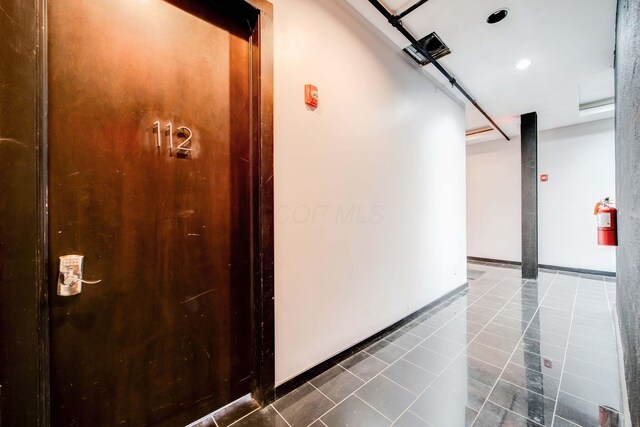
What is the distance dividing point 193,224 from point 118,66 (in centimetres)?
88

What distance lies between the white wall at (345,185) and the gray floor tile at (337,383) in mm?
139

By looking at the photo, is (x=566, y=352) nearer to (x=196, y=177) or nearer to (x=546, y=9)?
(x=546, y=9)

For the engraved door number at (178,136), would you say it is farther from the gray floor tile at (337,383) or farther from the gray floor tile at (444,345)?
the gray floor tile at (444,345)

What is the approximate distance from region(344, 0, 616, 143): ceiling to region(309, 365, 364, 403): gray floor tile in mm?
3187

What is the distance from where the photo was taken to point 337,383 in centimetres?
188

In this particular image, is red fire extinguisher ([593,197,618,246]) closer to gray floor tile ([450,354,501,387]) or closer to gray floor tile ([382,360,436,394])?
gray floor tile ([450,354,501,387])

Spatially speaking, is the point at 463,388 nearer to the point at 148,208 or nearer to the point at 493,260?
the point at 148,208

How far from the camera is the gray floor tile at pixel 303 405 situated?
155 cm

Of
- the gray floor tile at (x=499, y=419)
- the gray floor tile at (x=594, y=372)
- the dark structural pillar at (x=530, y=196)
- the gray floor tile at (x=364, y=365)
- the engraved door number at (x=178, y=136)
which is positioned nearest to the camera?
the engraved door number at (x=178, y=136)

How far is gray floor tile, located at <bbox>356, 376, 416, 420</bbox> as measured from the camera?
5.32 feet

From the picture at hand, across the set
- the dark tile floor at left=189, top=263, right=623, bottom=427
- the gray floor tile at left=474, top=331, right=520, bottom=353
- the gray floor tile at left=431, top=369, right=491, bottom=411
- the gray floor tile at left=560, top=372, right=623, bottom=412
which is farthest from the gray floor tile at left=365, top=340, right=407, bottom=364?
the gray floor tile at left=560, top=372, right=623, bottom=412

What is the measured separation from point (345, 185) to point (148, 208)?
1488mm

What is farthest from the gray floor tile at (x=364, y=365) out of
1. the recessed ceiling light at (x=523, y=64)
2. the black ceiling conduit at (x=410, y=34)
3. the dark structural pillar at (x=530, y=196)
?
the dark structural pillar at (x=530, y=196)

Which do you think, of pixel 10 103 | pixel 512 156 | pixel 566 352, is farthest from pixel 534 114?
pixel 10 103
